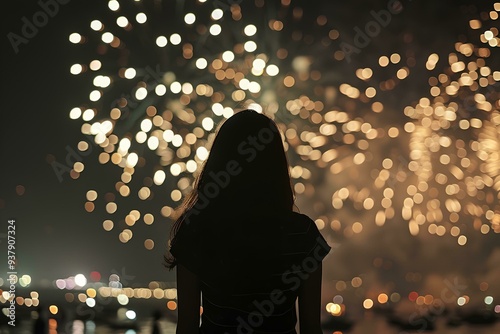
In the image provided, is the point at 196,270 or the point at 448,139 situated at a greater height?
the point at 448,139

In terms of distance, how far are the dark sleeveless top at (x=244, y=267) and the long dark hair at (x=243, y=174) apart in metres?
0.05

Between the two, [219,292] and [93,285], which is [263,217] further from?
[93,285]

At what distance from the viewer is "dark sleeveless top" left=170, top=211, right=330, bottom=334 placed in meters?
3.52

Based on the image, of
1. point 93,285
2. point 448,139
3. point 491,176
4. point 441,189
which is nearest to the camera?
point 448,139

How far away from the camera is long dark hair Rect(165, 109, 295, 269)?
11.8ft

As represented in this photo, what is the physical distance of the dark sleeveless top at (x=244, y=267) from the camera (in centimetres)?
352

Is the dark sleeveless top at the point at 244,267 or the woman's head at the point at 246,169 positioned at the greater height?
the woman's head at the point at 246,169

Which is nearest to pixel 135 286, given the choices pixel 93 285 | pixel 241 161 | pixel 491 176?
pixel 93 285

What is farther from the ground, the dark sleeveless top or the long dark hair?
the long dark hair

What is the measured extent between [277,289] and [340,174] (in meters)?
26.9

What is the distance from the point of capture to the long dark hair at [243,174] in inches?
142

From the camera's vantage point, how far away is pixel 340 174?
99.2ft

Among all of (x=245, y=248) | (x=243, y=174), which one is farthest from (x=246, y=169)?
(x=245, y=248)

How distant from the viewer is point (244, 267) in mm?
3527
